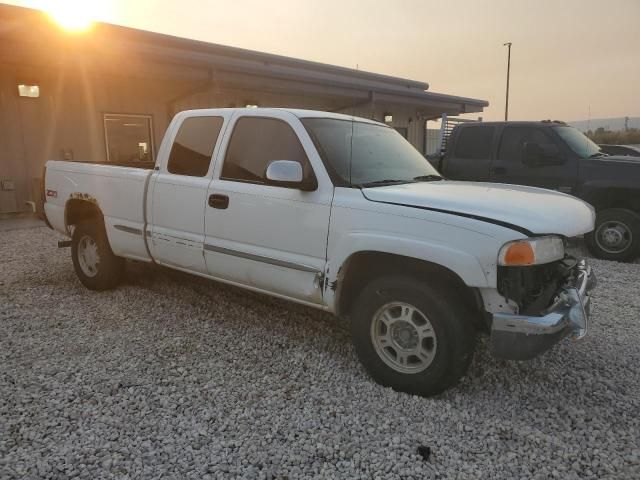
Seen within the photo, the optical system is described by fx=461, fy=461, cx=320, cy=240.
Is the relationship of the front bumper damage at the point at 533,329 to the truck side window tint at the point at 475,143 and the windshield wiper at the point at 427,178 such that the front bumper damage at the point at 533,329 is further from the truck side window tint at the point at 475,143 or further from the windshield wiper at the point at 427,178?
the truck side window tint at the point at 475,143

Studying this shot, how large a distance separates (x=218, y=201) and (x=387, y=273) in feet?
5.11

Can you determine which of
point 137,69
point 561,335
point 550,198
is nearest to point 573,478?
point 561,335

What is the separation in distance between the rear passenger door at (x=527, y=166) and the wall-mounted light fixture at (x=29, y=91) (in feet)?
30.2

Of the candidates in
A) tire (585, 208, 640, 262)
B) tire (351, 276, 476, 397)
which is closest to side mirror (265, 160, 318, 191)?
tire (351, 276, 476, 397)

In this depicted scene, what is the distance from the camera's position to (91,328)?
4129 mm

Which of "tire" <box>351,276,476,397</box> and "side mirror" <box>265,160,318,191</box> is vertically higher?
"side mirror" <box>265,160,318,191</box>

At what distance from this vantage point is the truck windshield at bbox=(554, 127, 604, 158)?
6880mm

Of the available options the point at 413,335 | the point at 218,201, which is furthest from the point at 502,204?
the point at 218,201

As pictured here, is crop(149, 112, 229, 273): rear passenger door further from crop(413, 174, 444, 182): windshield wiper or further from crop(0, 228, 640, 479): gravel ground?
crop(413, 174, 444, 182): windshield wiper

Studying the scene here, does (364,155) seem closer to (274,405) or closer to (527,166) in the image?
(274,405)

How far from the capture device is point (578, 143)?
23.1ft

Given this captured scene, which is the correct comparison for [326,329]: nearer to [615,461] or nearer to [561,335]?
[561,335]

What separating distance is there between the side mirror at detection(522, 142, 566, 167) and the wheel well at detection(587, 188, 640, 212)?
0.71 m

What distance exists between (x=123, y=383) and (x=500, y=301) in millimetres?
2521
